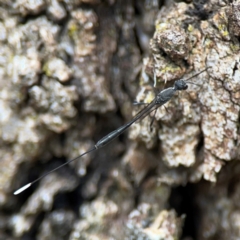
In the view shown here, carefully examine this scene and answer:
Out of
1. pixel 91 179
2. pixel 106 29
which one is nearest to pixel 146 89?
pixel 106 29

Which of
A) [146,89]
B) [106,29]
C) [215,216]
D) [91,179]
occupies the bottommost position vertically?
[215,216]

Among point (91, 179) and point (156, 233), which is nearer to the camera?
point (156, 233)

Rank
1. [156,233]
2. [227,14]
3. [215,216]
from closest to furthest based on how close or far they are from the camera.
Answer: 1. [227,14]
2. [156,233]
3. [215,216]

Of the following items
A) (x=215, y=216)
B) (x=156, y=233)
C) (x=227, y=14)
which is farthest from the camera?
(x=215, y=216)

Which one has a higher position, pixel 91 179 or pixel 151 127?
pixel 151 127

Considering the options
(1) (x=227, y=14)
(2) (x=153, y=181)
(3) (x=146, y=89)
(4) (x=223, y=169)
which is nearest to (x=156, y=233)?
(2) (x=153, y=181)

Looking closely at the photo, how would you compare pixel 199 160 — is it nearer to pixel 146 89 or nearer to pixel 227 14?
pixel 146 89

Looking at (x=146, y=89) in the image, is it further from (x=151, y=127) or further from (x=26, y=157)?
(x=26, y=157)
